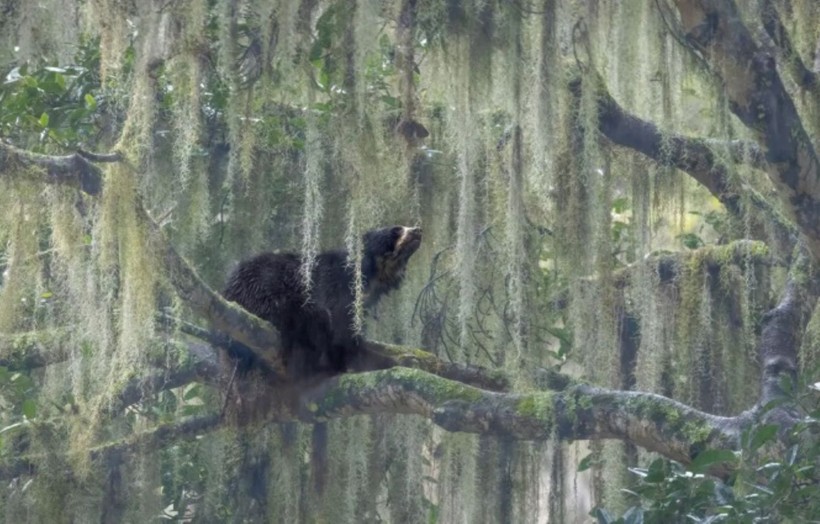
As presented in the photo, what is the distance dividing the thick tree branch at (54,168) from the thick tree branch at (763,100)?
2.20 meters

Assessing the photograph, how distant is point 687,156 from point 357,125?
1.59 metres

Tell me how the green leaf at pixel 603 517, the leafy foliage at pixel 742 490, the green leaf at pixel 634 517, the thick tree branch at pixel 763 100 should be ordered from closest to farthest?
the leafy foliage at pixel 742 490
the green leaf at pixel 634 517
the green leaf at pixel 603 517
the thick tree branch at pixel 763 100

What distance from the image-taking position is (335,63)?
4684 millimetres

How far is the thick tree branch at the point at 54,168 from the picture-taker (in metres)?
4.27

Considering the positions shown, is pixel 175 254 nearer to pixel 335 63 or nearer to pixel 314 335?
pixel 335 63

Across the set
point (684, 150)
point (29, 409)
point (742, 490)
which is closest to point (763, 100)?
point (684, 150)

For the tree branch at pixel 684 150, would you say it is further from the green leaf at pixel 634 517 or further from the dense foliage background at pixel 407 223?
the green leaf at pixel 634 517

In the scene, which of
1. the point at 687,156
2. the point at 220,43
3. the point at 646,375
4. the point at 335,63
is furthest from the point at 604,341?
the point at 220,43

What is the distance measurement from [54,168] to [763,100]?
100 inches

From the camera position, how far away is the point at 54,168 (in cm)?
428

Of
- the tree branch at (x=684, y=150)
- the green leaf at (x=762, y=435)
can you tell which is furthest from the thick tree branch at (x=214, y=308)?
the green leaf at (x=762, y=435)

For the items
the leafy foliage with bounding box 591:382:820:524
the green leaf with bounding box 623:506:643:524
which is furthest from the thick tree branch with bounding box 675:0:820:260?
the green leaf with bounding box 623:506:643:524

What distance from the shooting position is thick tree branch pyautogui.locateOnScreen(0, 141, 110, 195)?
4.27 m

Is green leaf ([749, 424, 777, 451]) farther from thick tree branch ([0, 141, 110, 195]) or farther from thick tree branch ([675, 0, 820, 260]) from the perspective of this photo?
thick tree branch ([0, 141, 110, 195])
